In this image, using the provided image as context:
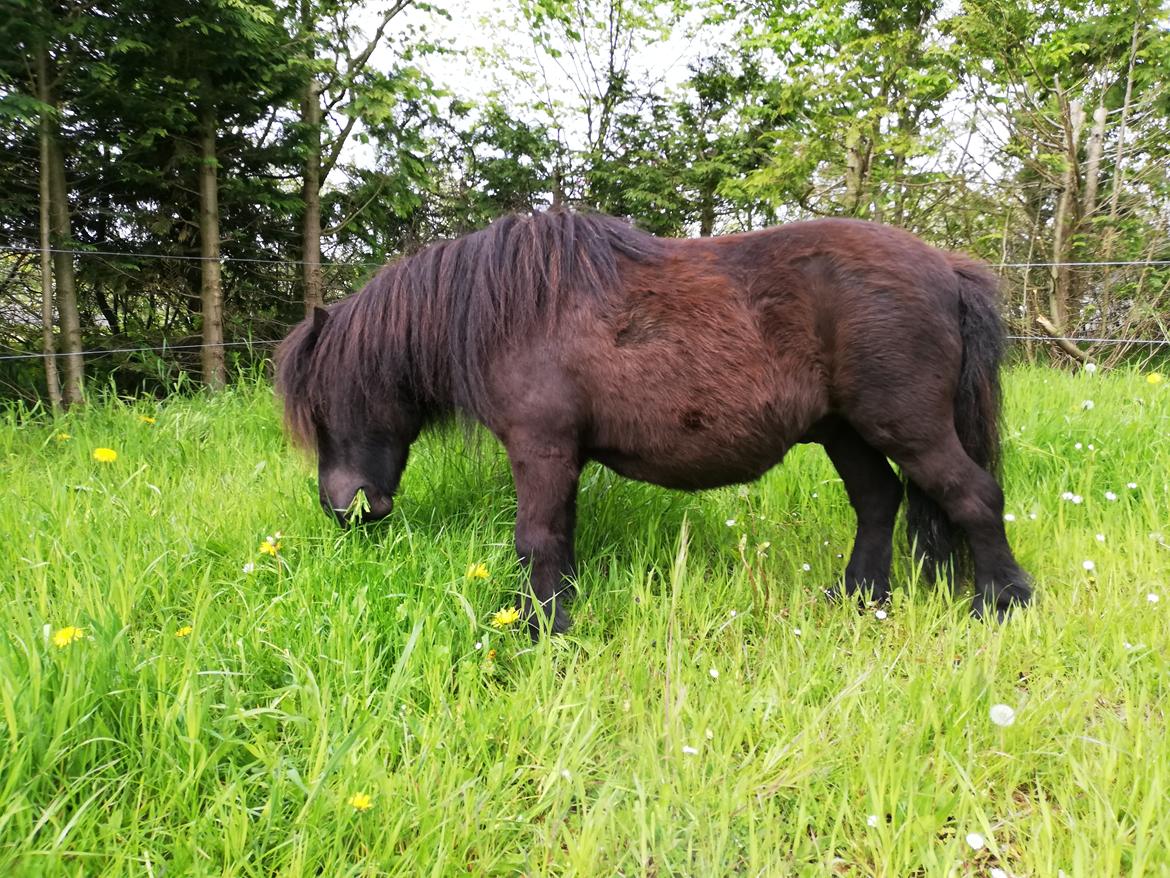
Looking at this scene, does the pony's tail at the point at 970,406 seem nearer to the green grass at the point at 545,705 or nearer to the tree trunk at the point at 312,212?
the green grass at the point at 545,705

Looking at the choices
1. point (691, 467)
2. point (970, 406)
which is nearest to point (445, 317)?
point (691, 467)

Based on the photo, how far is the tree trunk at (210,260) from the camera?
228 inches

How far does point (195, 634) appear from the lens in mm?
1753

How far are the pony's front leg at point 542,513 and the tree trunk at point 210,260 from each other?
4689mm

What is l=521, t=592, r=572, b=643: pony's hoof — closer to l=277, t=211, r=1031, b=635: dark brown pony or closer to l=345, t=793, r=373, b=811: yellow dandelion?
l=277, t=211, r=1031, b=635: dark brown pony

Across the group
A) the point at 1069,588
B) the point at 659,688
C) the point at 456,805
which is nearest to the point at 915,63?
the point at 1069,588

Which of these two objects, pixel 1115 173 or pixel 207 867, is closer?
pixel 207 867

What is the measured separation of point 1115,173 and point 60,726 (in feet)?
31.4

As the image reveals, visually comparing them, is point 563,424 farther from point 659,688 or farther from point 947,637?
point 947,637

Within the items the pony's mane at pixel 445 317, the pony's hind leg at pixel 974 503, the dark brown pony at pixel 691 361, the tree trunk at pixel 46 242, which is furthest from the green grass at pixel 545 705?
the tree trunk at pixel 46 242

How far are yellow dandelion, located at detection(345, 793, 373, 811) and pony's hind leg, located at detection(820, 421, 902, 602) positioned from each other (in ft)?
6.55

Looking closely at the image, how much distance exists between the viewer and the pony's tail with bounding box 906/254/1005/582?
2367 mm

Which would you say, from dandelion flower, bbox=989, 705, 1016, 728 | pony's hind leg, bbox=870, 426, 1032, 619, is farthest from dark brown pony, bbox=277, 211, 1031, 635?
dandelion flower, bbox=989, 705, 1016, 728

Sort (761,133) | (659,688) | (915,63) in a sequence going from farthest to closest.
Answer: (761,133)
(915,63)
(659,688)
